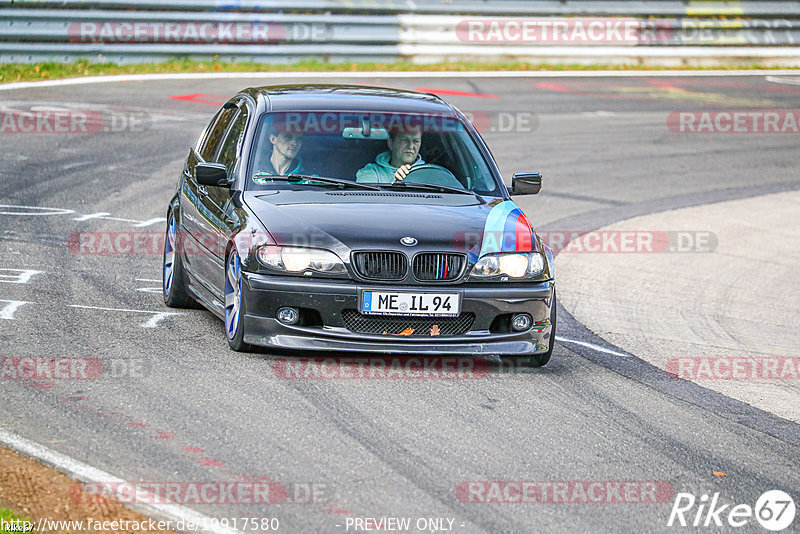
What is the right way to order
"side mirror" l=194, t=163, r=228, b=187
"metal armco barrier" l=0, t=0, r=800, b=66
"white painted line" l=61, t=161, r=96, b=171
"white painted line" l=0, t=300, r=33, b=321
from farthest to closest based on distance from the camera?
1. "metal armco barrier" l=0, t=0, r=800, b=66
2. "white painted line" l=61, t=161, r=96, b=171
3. "white painted line" l=0, t=300, r=33, b=321
4. "side mirror" l=194, t=163, r=228, b=187

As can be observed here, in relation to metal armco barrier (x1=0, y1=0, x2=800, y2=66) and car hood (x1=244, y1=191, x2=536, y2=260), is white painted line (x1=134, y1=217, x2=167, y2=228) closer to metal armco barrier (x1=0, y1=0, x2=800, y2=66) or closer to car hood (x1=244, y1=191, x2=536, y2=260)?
car hood (x1=244, y1=191, x2=536, y2=260)

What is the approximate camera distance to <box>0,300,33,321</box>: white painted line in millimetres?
8323

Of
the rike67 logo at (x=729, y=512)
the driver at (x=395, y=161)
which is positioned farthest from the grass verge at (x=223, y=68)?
the rike67 logo at (x=729, y=512)

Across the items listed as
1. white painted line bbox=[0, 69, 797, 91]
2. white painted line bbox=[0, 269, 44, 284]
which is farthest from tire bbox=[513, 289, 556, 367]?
white painted line bbox=[0, 69, 797, 91]

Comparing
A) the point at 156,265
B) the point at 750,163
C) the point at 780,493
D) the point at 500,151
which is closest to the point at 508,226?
the point at 780,493

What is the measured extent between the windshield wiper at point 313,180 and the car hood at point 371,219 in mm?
139

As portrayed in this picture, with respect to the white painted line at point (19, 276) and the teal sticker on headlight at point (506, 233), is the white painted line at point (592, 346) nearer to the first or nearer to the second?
the teal sticker on headlight at point (506, 233)

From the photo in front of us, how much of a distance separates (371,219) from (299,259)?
535 mm

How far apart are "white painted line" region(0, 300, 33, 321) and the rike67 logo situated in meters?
4.62

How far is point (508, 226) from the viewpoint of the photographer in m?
7.87

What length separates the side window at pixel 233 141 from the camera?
343 inches

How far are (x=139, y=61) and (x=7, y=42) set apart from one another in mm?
2300

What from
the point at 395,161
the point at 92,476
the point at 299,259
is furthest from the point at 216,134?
the point at 92,476

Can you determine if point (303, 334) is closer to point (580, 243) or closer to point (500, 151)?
point (580, 243)
